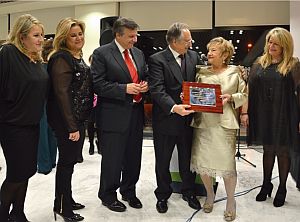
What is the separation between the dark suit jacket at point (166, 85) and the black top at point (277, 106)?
67cm

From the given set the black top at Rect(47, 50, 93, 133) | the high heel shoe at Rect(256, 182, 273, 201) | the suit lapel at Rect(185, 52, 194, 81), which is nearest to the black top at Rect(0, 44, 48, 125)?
the black top at Rect(47, 50, 93, 133)

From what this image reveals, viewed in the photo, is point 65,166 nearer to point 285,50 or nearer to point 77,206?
point 77,206

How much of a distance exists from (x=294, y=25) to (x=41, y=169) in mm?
4123

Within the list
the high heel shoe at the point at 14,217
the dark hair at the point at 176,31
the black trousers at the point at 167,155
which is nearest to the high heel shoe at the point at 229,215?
the black trousers at the point at 167,155

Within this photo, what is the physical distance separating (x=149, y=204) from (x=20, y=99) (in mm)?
1539

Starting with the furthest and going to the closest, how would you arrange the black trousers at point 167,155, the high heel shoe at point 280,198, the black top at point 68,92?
1. the high heel shoe at point 280,198
2. the black trousers at point 167,155
3. the black top at point 68,92

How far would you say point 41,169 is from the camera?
3.82 metres

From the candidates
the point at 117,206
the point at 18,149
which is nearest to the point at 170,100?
the point at 117,206

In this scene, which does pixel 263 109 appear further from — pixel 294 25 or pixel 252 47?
pixel 252 47

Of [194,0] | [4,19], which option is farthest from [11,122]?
[4,19]

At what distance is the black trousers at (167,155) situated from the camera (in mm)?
2650

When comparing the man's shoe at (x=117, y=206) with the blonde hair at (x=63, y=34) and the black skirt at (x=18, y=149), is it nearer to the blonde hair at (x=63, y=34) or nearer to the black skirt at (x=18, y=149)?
the black skirt at (x=18, y=149)

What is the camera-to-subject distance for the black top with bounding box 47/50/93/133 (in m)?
2.19

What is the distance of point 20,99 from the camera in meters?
2.01
